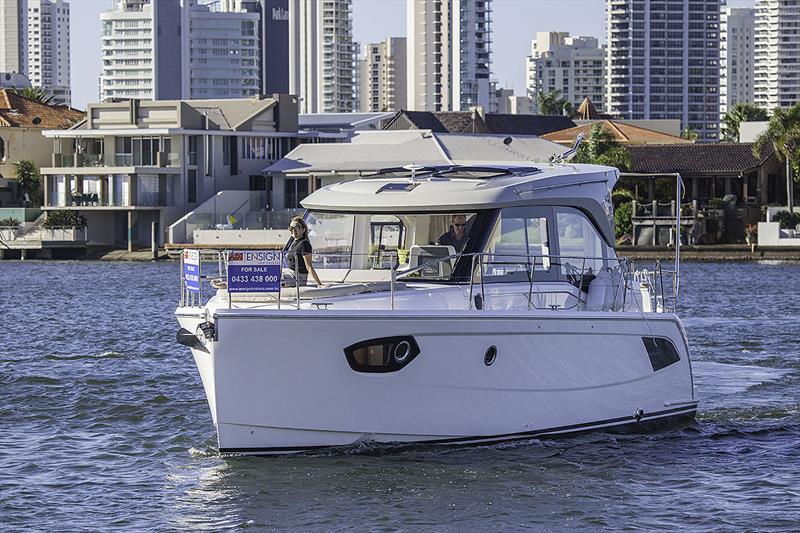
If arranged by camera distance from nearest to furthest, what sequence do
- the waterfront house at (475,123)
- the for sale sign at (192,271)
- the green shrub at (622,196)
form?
the for sale sign at (192,271)
the green shrub at (622,196)
the waterfront house at (475,123)

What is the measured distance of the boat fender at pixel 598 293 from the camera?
59.9ft

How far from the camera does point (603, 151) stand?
8331 cm

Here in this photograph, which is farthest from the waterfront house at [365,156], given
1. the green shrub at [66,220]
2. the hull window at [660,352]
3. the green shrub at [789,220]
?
the hull window at [660,352]

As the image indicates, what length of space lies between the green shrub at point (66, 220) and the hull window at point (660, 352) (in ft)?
210

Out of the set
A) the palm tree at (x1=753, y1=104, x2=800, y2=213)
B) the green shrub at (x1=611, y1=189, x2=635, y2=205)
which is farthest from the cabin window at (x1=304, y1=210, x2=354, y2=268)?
the palm tree at (x1=753, y1=104, x2=800, y2=213)

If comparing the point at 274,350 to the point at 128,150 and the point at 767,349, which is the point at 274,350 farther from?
the point at 128,150

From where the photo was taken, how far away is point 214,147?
83.8 metres

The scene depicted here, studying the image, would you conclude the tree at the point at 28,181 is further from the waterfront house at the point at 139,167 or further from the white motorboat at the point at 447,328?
the white motorboat at the point at 447,328

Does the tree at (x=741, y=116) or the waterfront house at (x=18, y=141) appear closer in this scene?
the waterfront house at (x=18, y=141)

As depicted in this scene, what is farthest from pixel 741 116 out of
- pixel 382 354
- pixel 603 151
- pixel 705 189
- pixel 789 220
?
pixel 382 354

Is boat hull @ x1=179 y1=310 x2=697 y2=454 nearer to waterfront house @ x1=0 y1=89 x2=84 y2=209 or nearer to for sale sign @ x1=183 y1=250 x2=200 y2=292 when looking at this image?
for sale sign @ x1=183 y1=250 x2=200 y2=292

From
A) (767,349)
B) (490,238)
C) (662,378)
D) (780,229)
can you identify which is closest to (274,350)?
(490,238)

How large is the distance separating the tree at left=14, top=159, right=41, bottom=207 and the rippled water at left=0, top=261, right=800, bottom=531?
62.9m

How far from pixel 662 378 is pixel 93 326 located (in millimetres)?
20705
